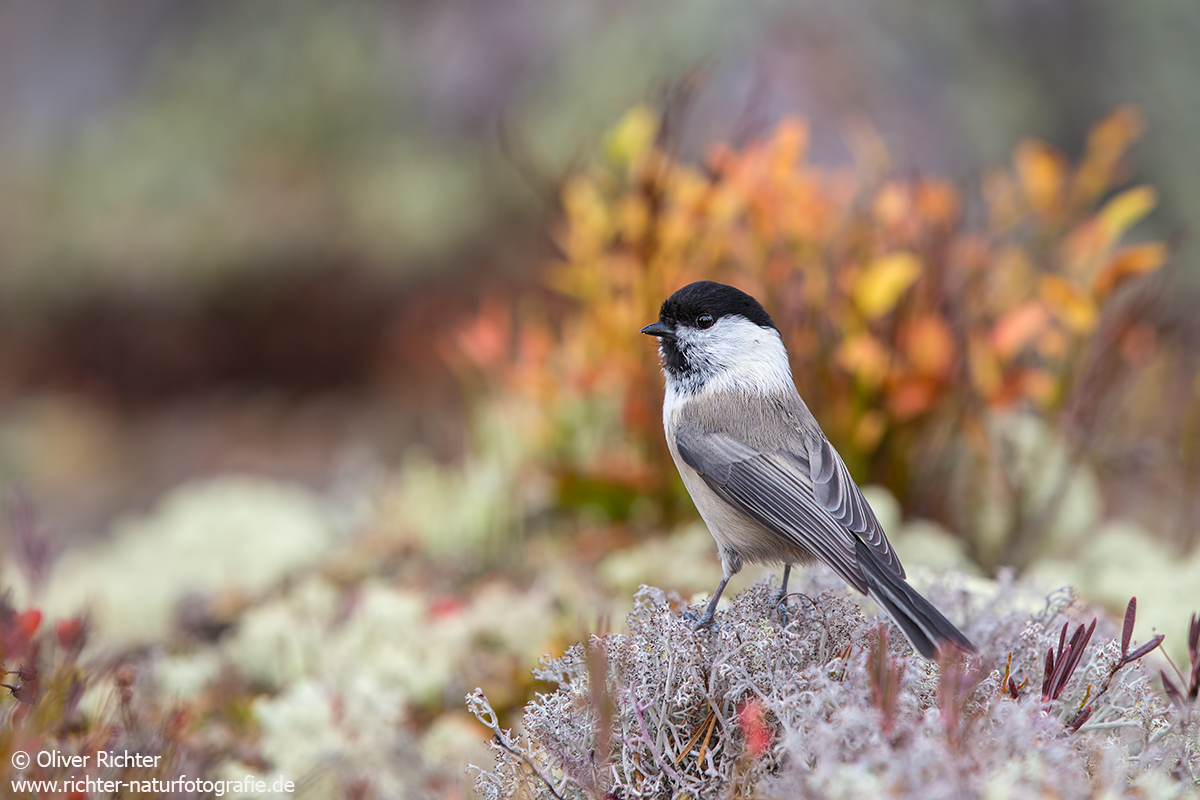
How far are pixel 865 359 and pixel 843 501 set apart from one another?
91cm

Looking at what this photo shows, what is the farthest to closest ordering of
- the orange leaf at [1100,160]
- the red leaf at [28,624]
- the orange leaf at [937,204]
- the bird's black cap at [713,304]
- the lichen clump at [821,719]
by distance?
the orange leaf at [937,204]
the orange leaf at [1100,160]
the bird's black cap at [713,304]
the red leaf at [28,624]
the lichen clump at [821,719]

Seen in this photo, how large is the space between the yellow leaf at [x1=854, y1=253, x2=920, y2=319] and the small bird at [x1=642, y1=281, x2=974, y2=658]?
21.2 inches

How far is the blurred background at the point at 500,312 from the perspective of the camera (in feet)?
7.54

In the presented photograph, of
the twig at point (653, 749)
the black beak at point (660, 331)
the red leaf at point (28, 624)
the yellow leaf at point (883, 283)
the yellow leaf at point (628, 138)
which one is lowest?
the twig at point (653, 749)

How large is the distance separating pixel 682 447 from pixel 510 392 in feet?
4.69

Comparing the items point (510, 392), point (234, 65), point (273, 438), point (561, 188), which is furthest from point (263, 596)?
point (234, 65)

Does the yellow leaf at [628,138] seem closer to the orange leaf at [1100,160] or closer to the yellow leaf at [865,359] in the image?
the yellow leaf at [865,359]

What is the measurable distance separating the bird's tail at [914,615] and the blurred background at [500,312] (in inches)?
17.2

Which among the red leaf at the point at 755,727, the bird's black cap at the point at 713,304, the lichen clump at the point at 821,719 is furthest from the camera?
the bird's black cap at the point at 713,304

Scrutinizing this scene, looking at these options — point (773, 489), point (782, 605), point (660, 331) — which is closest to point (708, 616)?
point (782, 605)

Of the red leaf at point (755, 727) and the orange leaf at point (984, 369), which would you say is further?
the orange leaf at point (984, 369)

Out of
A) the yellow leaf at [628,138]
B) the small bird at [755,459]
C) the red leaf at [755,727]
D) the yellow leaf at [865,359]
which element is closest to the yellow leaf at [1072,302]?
the yellow leaf at [865,359]

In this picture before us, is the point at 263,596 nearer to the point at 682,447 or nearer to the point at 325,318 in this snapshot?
the point at 682,447

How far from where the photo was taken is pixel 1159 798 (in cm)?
99
